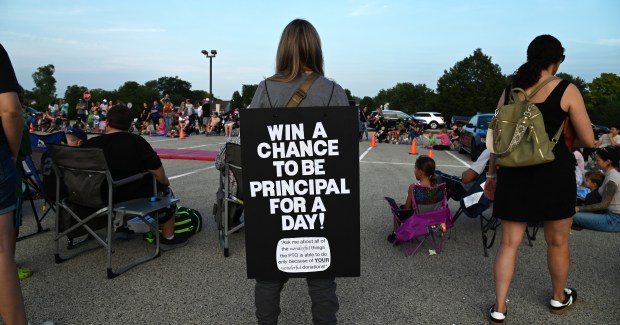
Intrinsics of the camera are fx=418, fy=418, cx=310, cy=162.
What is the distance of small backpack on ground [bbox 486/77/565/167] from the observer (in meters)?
2.53

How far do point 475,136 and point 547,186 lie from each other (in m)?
11.2

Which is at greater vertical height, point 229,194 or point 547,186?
point 547,186

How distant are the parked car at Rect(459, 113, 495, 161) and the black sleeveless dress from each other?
10.2 meters

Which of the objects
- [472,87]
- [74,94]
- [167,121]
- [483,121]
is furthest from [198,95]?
[483,121]

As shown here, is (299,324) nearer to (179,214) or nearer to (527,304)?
(527,304)

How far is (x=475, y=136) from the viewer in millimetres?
13227

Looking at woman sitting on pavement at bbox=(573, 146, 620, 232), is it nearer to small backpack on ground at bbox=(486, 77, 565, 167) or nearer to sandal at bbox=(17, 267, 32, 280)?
small backpack on ground at bbox=(486, 77, 565, 167)

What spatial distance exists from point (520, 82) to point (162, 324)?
2872 mm

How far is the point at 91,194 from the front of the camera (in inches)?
146

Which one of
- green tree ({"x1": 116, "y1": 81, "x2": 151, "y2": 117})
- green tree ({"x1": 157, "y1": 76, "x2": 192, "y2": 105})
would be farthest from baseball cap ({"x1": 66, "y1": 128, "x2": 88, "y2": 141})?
green tree ({"x1": 157, "y1": 76, "x2": 192, "y2": 105})

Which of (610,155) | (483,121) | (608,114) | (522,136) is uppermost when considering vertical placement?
(608,114)

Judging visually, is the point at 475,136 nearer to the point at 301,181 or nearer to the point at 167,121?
the point at 301,181

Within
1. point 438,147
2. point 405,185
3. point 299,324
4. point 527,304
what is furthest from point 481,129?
point 299,324

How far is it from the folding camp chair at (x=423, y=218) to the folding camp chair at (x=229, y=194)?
165cm
